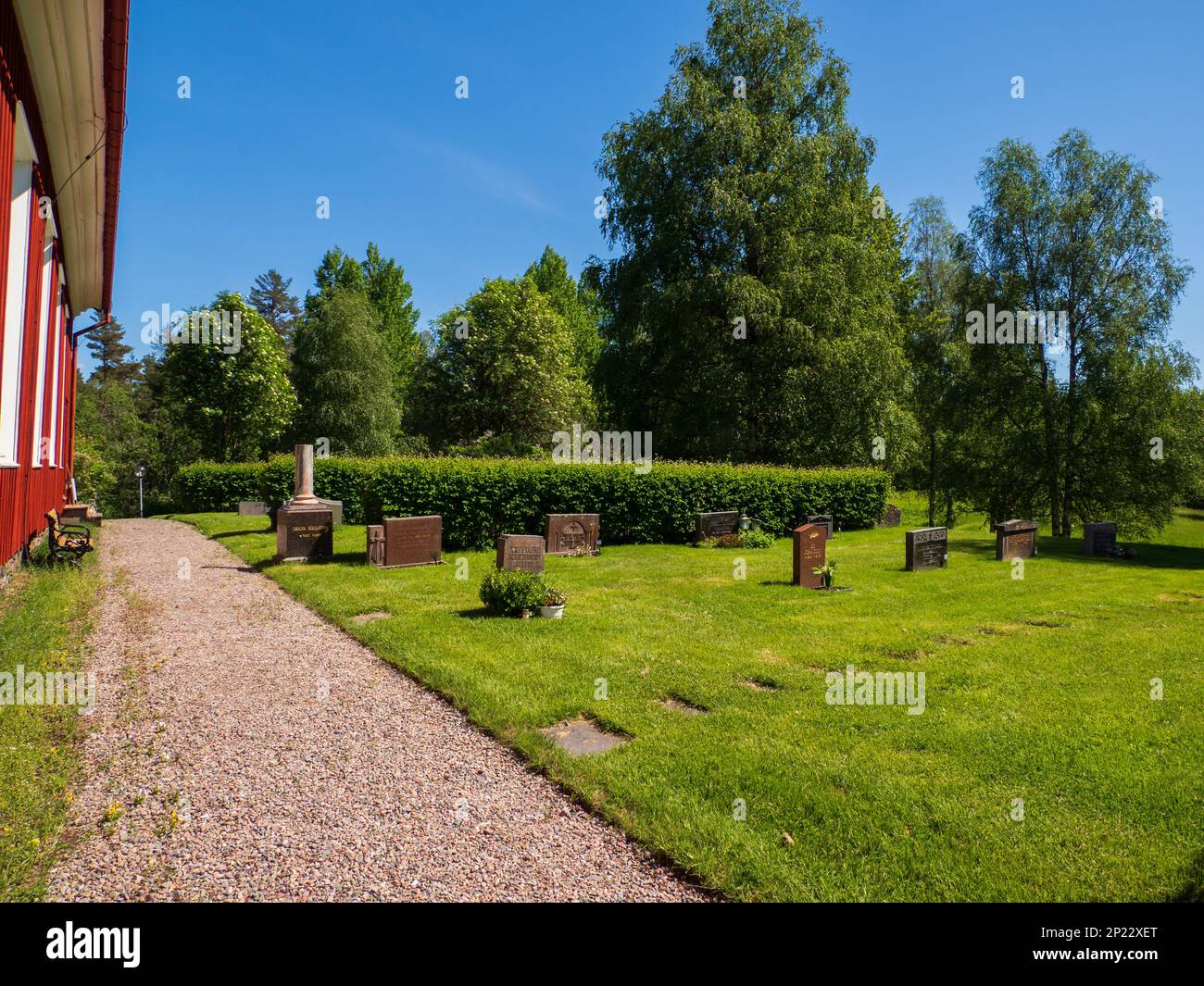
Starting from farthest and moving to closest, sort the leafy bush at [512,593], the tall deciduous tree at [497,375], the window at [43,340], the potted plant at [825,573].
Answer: the tall deciduous tree at [497,375] < the potted plant at [825,573] < the window at [43,340] < the leafy bush at [512,593]

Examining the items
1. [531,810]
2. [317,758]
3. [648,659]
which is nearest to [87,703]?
[317,758]

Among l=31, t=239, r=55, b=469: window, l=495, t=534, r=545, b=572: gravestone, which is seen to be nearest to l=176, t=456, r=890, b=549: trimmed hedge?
l=495, t=534, r=545, b=572: gravestone

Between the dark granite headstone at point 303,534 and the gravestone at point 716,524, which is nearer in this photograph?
the dark granite headstone at point 303,534

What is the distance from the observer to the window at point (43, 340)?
9789 millimetres

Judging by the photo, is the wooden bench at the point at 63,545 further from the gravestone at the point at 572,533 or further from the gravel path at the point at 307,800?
the gravestone at the point at 572,533

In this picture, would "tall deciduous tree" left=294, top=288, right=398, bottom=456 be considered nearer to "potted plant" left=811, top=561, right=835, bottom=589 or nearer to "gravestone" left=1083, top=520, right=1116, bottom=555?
"potted plant" left=811, top=561, right=835, bottom=589

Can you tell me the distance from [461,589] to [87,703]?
18.9ft

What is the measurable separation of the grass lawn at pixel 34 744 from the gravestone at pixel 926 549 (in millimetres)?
14151

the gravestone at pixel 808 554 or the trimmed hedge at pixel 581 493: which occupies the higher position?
the trimmed hedge at pixel 581 493

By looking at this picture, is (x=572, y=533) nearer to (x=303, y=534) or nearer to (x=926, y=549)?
(x=303, y=534)

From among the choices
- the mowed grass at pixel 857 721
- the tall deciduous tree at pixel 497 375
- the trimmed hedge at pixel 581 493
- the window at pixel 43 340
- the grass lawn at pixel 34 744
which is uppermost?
the tall deciduous tree at pixel 497 375

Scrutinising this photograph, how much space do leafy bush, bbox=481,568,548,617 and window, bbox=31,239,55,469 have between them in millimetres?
6718

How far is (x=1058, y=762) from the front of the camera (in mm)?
4906

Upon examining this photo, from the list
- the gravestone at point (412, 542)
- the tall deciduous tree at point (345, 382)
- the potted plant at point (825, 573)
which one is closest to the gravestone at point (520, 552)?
the gravestone at point (412, 542)
